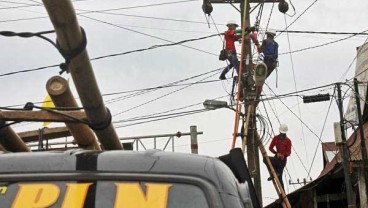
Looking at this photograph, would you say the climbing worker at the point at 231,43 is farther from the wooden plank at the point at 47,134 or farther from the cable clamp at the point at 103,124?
the cable clamp at the point at 103,124

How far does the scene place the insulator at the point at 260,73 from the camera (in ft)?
46.4

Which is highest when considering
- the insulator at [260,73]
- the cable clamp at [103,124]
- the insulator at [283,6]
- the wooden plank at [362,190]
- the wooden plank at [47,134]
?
the insulator at [283,6]

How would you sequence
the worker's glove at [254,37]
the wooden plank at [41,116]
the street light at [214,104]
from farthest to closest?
the worker's glove at [254,37], the street light at [214,104], the wooden plank at [41,116]

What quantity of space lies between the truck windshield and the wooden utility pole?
3.09 ft

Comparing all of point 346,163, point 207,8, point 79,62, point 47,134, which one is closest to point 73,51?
point 79,62

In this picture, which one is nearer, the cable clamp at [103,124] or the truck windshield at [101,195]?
the truck windshield at [101,195]

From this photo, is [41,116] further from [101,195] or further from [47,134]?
[47,134]

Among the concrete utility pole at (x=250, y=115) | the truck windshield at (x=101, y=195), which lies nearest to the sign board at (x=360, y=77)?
the concrete utility pole at (x=250, y=115)

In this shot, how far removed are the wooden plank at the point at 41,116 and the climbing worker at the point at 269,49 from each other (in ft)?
40.2

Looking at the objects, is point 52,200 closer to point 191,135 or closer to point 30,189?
point 30,189

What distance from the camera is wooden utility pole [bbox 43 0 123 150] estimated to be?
110 inches

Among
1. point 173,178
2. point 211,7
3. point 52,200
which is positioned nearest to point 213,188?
point 173,178

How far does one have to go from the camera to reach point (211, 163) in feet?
7.59

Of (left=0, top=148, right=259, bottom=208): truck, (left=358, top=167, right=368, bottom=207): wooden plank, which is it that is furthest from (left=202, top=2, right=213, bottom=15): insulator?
(left=0, top=148, right=259, bottom=208): truck
